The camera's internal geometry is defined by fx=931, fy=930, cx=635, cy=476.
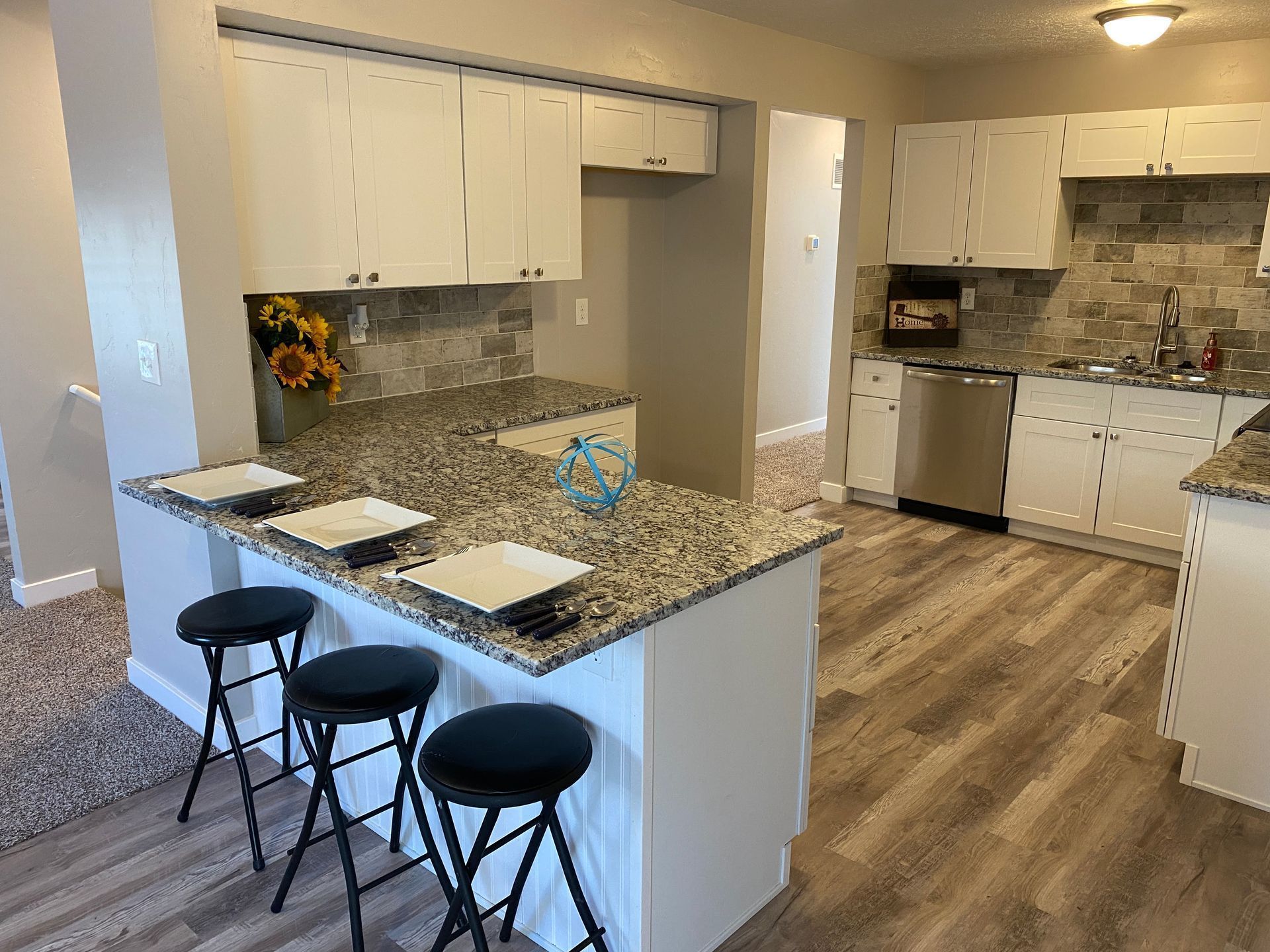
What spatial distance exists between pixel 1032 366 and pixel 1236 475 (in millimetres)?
2208

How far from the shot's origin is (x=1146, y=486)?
14.4 ft

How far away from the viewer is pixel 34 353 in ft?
12.7

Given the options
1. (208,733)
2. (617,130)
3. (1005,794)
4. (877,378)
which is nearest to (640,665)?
(208,733)

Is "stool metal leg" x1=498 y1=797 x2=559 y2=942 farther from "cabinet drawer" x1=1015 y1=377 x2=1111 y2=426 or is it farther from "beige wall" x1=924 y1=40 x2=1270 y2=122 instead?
"beige wall" x1=924 y1=40 x2=1270 y2=122

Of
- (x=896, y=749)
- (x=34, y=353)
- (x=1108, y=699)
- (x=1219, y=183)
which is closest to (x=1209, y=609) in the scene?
(x=1108, y=699)

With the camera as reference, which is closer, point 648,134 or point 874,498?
point 648,134

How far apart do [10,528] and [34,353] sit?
757mm

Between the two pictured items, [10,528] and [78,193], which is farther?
[10,528]

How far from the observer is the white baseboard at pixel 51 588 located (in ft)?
13.2

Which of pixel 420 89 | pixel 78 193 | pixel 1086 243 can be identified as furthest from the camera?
pixel 1086 243

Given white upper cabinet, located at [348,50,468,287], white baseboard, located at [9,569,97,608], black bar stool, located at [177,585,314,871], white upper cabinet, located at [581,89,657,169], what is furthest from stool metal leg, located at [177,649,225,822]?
white upper cabinet, located at [581,89,657,169]

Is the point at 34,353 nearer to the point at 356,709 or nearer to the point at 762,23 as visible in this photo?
the point at 356,709

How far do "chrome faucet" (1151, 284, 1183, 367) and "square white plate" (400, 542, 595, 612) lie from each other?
3.94 metres

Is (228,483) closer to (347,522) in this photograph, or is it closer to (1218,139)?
(347,522)
